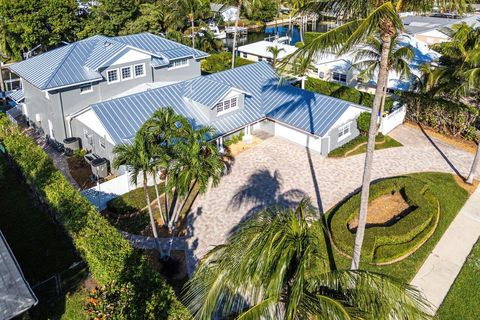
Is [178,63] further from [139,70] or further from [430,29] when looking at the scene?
[430,29]

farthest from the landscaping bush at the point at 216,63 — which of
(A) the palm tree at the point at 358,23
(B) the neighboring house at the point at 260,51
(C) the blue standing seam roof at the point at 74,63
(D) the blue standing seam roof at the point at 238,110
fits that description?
(A) the palm tree at the point at 358,23

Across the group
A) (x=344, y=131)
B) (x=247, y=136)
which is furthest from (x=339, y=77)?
(x=247, y=136)

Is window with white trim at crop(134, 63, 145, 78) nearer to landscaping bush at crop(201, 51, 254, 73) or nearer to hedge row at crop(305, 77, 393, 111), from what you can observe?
hedge row at crop(305, 77, 393, 111)

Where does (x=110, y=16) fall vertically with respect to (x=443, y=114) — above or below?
above

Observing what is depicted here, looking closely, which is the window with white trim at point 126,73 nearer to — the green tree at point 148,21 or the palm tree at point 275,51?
the palm tree at point 275,51

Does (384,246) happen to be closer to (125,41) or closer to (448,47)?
(448,47)

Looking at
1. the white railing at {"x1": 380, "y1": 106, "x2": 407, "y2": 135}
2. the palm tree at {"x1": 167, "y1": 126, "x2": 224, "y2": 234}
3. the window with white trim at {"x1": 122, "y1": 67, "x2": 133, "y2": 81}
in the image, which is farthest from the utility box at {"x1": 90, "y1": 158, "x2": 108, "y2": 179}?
the white railing at {"x1": 380, "y1": 106, "x2": 407, "y2": 135}
